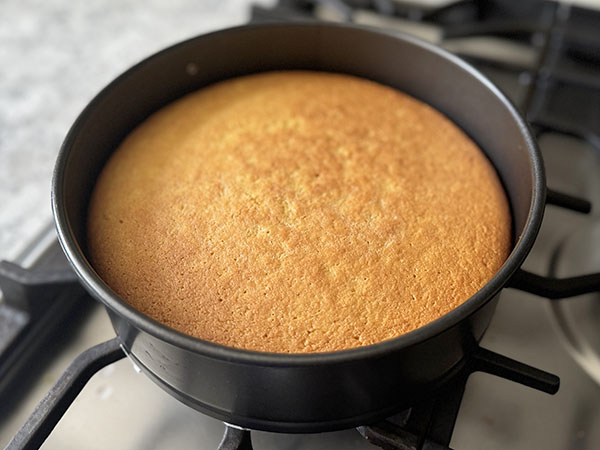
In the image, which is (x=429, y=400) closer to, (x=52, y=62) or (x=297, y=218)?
(x=297, y=218)

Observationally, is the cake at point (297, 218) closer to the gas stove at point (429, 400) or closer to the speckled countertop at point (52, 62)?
the gas stove at point (429, 400)

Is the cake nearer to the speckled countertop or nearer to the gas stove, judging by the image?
the gas stove

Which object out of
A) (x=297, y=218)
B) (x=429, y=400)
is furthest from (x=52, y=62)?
(x=429, y=400)

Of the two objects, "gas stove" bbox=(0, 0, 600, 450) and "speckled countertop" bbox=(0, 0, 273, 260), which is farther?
"speckled countertop" bbox=(0, 0, 273, 260)

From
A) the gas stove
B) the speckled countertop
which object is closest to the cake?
the gas stove

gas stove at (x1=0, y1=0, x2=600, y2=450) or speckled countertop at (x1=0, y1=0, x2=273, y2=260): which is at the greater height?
speckled countertop at (x1=0, y1=0, x2=273, y2=260)

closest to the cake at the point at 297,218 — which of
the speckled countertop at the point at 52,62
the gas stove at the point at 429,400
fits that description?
the gas stove at the point at 429,400
